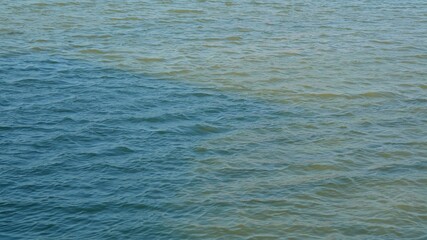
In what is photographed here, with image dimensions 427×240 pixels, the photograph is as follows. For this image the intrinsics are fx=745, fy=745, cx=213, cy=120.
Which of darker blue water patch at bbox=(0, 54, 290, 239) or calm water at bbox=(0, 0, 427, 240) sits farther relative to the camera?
calm water at bbox=(0, 0, 427, 240)

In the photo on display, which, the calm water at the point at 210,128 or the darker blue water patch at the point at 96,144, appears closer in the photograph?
the darker blue water patch at the point at 96,144

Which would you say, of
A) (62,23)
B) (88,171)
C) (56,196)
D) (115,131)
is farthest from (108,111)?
(62,23)

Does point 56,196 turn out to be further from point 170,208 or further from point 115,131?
point 115,131

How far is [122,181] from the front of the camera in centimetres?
1202

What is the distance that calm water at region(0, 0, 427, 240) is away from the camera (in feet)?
36.1

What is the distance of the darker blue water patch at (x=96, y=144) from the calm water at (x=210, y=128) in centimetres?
4

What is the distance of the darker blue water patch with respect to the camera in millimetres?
10875

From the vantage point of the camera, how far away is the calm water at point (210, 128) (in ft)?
36.1

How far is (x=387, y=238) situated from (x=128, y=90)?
788cm

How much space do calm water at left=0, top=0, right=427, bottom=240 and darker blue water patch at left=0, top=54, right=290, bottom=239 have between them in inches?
1.4

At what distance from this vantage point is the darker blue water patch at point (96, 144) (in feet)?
35.7

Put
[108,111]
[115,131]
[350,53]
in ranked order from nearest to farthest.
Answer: [115,131] → [108,111] → [350,53]

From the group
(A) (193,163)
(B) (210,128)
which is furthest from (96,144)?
(B) (210,128)

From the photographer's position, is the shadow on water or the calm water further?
the calm water
